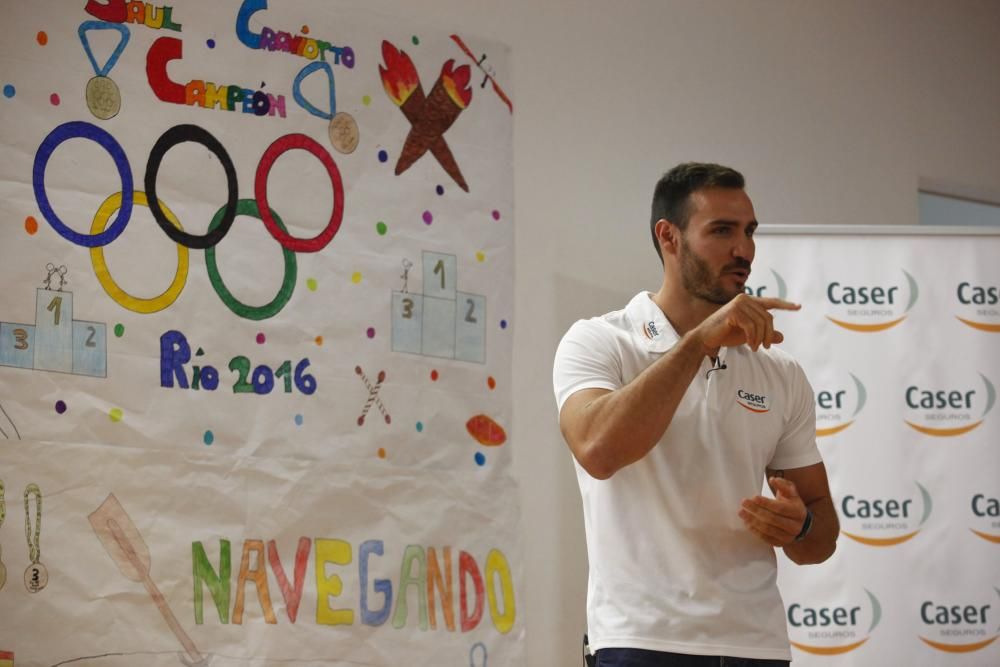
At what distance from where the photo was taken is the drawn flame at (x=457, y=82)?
3059mm

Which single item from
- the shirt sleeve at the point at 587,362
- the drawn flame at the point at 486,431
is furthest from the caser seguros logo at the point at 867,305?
the shirt sleeve at the point at 587,362

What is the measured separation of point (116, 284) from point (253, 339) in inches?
12.7

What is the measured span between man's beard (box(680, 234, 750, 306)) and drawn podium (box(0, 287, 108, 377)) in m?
1.21

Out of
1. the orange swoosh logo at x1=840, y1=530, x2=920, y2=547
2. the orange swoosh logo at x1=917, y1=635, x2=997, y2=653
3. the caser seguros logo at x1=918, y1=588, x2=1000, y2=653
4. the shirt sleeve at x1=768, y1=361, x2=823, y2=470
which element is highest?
the shirt sleeve at x1=768, y1=361, x2=823, y2=470

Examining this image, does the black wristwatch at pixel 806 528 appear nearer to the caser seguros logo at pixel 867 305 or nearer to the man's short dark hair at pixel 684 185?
the man's short dark hair at pixel 684 185

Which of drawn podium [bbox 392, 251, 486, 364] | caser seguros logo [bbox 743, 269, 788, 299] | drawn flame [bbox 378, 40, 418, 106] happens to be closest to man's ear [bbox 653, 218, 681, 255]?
drawn podium [bbox 392, 251, 486, 364]

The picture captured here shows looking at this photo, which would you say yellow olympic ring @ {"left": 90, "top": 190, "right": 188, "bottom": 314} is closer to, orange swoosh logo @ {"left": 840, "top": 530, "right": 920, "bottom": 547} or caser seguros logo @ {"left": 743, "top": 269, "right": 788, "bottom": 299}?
caser seguros logo @ {"left": 743, "top": 269, "right": 788, "bottom": 299}

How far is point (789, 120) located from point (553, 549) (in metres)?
1.63

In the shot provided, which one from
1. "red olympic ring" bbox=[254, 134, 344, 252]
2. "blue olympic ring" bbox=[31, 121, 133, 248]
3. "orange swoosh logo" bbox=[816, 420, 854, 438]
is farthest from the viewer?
"orange swoosh logo" bbox=[816, 420, 854, 438]

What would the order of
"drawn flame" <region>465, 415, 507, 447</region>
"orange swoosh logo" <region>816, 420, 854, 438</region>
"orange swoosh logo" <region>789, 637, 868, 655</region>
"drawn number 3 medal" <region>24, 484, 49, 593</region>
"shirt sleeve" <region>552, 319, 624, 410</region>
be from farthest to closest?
"orange swoosh logo" <region>816, 420, 854, 438</region>
"orange swoosh logo" <region>789, 637, 868, 655</region>
"drawn flame" <region>465, 415, 507, 447</region>
"drawn number 3 medal" <region>24, 484, 49, 593</region>
"shirt sleeve" <region>552, 319, 624, 410</region>

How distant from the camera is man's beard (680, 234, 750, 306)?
2100mm

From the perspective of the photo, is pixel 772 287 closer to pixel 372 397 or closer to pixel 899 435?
pixel 899 435

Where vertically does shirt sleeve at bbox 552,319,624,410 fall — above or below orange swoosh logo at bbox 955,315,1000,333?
below

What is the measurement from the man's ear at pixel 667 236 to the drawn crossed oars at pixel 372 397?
2.90ft
